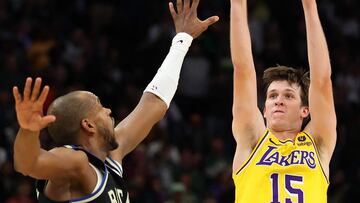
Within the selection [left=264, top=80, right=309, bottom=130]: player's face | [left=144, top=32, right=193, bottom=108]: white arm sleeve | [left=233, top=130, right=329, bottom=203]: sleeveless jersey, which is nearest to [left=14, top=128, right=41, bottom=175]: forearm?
[left=144, top=32, right=193, bottom=108]: white arm sleeve

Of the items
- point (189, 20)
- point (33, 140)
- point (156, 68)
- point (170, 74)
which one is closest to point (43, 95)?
point (33, 140)

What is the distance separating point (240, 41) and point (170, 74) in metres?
0.58

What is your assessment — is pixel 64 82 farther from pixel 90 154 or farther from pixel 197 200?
pixel 90 154

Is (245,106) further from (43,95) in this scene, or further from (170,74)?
(43,95)

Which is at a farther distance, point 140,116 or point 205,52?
point 205,52

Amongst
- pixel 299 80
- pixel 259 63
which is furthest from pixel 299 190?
pixel 259 63

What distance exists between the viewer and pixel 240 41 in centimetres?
596

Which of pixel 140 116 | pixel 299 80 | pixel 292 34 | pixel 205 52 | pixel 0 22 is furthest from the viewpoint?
pixel 292 34

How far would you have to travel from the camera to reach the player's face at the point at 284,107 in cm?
598

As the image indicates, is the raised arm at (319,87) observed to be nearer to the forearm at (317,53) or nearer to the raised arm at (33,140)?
the forearm at (317,53)

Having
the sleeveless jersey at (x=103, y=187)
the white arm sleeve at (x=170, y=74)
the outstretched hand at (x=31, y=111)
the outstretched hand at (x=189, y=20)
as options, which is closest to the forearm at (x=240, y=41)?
the outstretched hand at (x=189, y=20)

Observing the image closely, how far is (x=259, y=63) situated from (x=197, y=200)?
281cm

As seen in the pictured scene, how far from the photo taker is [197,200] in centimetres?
1166

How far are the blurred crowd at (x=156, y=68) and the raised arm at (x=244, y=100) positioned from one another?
16.3ft
